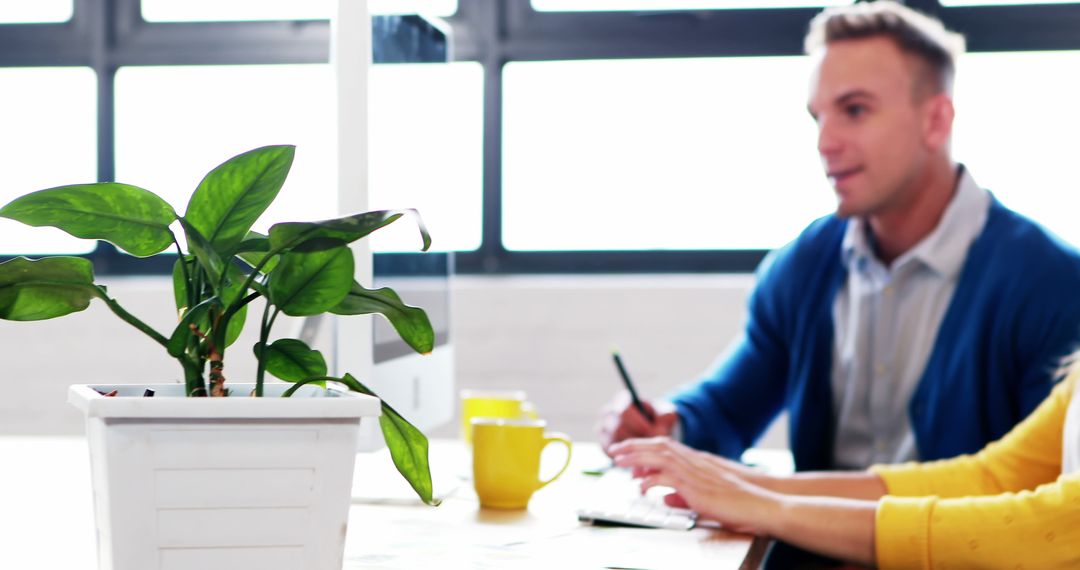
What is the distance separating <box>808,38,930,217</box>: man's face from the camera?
2029 millimetres

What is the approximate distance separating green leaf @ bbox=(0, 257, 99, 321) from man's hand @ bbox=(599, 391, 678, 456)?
1062 mm

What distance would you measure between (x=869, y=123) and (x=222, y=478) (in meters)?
1.65

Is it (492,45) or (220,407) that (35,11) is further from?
(220,407)

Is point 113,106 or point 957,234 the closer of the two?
point 957,234

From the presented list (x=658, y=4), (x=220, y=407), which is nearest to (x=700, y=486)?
(x=220, y=407)

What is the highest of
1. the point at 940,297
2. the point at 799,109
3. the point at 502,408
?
the point at 799,109

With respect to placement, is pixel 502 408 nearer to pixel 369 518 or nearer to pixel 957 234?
pixel 369 518

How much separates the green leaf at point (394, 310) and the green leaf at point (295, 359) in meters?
0.04

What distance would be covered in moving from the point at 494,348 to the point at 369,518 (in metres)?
1.61

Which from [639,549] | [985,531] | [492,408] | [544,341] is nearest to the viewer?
[639,549]

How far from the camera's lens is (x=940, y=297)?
191 centimetres

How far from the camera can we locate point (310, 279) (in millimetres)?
646

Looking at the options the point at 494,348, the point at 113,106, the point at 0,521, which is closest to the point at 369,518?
the point at 0,521

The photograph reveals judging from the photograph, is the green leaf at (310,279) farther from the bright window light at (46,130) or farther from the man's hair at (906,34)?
the bright window light at (46,130)
